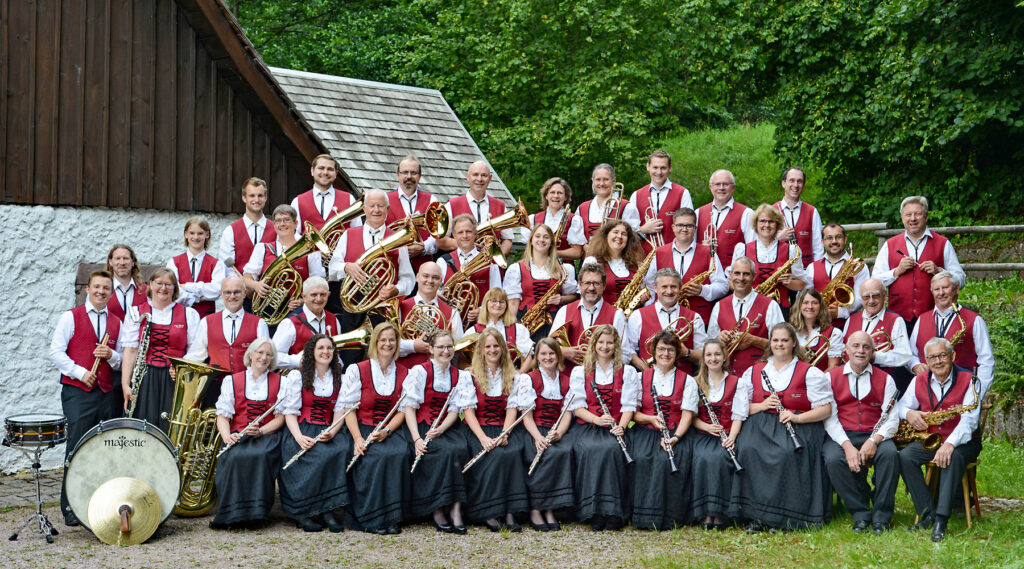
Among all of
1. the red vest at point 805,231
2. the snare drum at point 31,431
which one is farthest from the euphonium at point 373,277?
the red vest at point 805,231

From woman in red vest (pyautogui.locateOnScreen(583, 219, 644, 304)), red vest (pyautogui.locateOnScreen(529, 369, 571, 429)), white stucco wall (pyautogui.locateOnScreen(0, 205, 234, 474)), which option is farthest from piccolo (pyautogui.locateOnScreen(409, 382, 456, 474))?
white stucco wall (pyautogui.locateOnScreen(0, 205, 234, 474))

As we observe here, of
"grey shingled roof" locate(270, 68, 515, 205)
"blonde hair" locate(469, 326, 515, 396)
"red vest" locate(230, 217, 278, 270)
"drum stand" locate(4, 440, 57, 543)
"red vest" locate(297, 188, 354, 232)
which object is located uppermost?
"grey shingled roof" locate(270, 68, 515, 205)

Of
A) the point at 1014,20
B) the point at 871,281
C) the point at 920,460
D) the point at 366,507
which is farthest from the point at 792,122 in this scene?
the point at 366,507

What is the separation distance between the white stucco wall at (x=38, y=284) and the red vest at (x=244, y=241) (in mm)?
1708

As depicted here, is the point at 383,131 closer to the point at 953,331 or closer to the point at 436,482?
the point at 436,482

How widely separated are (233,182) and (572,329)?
4.15 meters

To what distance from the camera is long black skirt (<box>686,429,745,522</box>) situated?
23.4 feet

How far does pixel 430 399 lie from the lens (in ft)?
24.6

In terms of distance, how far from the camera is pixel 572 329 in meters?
8.05

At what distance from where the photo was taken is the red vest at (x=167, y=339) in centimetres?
769

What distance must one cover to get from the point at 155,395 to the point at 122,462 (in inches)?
41.3

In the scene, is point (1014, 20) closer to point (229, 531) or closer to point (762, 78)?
point (762, 78)

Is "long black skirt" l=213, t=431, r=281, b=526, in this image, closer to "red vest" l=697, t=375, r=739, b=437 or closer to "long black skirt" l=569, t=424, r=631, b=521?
"long black skirt" l=569, t=424, r=631, b=521

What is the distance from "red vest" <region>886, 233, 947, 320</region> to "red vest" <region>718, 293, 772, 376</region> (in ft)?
3.32
